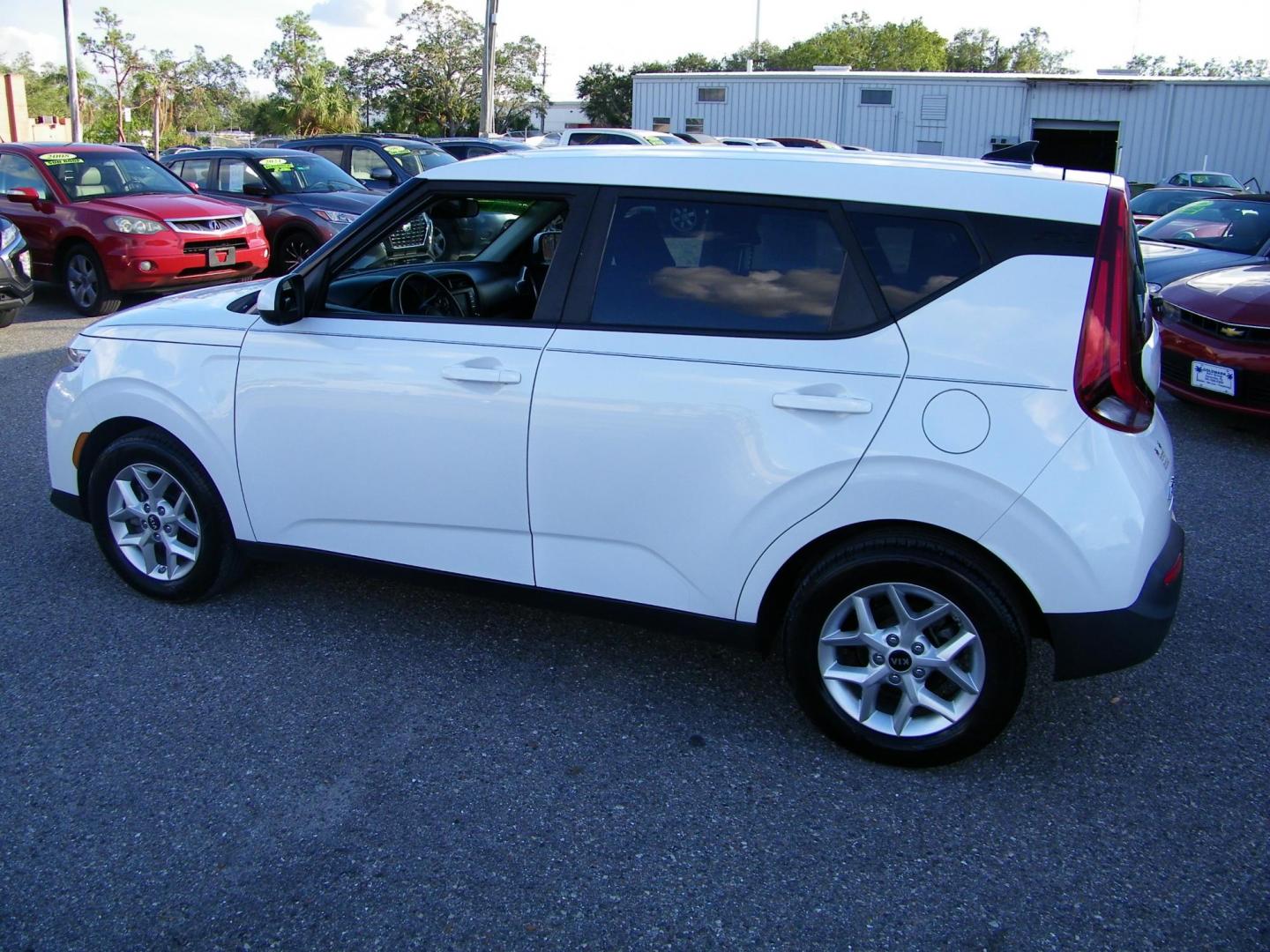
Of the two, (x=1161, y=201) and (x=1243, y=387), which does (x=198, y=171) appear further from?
(x=1161, y=201)

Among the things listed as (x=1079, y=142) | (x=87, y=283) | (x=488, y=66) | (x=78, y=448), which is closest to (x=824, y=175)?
(x=78, y=448)

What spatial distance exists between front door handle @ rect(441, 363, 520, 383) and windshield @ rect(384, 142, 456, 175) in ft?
40.9

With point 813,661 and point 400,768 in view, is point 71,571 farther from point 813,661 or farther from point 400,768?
point 813,661

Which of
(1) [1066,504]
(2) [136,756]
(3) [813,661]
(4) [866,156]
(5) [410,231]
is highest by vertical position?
(4) [866,156]

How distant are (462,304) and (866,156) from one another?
5.48 ft

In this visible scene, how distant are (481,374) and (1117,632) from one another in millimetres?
2041

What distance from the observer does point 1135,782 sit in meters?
3.17

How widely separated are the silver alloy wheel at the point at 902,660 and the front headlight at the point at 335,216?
1040 centimetres

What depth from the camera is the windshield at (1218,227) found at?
9555 mm

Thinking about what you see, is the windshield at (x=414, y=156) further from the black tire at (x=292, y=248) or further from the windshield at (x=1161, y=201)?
the windshield at (x=1161, y=201)

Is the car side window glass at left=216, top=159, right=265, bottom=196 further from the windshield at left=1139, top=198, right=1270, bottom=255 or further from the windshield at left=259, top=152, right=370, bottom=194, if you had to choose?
the windshield at left=1139, top=198, right=1270, bottom=255

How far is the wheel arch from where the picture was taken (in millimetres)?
3000

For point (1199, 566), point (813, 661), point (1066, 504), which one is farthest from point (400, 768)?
point (1199, 566)

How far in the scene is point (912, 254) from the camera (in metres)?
3.04
